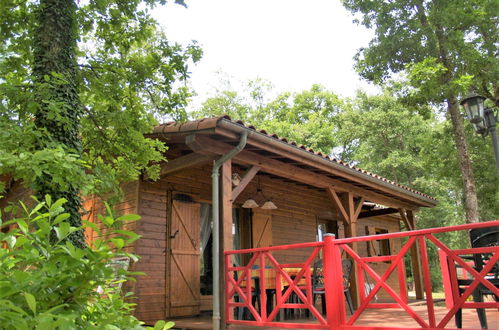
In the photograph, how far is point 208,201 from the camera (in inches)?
285

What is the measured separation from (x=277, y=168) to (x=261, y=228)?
2.21m

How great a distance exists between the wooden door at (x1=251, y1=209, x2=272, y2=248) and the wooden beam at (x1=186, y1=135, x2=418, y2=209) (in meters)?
1.39

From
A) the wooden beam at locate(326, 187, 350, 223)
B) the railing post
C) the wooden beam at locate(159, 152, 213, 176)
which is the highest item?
the wooden beam at locate(159, 152, 213, 176)

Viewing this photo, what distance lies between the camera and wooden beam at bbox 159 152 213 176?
5504mm

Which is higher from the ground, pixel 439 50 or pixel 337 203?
pixel 439 50

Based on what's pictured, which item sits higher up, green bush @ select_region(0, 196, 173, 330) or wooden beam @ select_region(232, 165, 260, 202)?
wooden beam @ select_region(232, 165, 260, 202)

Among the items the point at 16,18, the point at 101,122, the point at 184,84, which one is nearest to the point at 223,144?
the point at 184,84

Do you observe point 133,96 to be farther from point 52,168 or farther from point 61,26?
point 52,168

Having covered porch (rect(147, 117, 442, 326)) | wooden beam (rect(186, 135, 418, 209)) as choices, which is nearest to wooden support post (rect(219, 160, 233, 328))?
covered porch (rect(147, 117, 442, 326))

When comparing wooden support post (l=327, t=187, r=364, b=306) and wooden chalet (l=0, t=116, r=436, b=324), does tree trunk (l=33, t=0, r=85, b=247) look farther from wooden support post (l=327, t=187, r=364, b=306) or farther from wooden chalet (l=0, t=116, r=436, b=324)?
wooden support post (l=327, t=187, r=364, b=306)

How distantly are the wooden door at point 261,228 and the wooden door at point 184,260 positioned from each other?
4.25 ft

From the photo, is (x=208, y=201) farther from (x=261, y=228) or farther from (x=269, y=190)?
(x=269, y=190)

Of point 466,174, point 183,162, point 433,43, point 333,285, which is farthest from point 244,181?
point 433,43

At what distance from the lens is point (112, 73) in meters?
5.34
